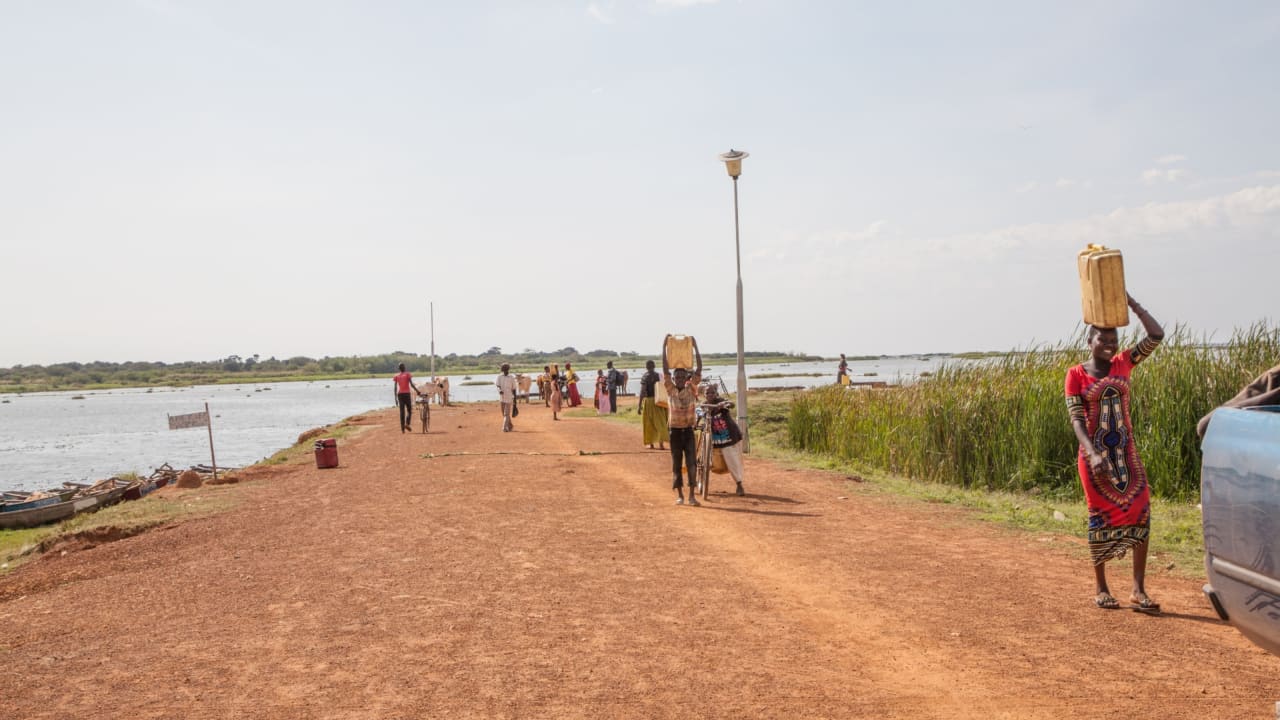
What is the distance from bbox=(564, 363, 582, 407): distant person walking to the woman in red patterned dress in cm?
3149

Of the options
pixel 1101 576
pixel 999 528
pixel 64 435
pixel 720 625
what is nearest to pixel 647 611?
pixel 720 625

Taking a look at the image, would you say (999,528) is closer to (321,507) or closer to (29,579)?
(321,507)

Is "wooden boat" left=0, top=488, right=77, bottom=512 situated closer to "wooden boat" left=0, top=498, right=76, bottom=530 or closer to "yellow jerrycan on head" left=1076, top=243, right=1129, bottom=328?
"wooden boat" left=0, top=498, right=76, bottom=530

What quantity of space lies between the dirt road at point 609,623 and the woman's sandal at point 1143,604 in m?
0.08

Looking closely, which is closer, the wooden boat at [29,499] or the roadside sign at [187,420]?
the roadside sign at [187,420]

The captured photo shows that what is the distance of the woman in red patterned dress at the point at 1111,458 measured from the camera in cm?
692

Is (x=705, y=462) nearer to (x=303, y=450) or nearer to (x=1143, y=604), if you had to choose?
(x=1143, y=604)

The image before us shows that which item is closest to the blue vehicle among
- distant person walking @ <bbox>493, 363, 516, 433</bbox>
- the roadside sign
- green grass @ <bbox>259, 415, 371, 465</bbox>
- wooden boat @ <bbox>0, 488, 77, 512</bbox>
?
the roadside sign

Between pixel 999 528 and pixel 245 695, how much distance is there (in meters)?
8.34

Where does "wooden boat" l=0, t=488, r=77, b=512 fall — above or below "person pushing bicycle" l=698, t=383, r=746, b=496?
below

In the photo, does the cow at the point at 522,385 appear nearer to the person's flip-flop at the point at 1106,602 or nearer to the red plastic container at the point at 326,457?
the red plastic container at the point at 326,457

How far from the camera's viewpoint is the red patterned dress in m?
6.92

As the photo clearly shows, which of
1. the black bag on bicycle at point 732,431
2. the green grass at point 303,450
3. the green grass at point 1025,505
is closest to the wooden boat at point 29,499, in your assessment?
the green grass at point 303,450

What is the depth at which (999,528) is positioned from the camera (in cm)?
1101
